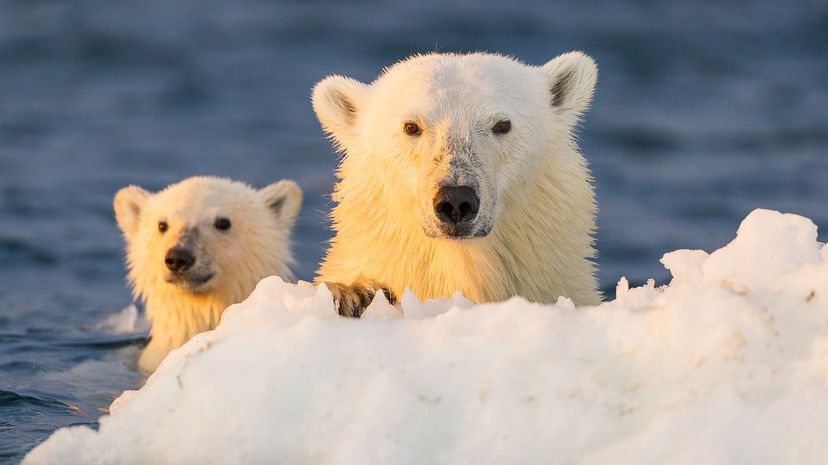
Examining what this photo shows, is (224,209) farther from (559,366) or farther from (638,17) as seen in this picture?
(638,17)

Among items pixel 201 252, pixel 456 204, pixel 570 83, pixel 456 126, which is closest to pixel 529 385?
pixel 456 204

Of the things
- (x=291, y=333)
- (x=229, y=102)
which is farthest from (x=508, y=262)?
(x=229, y=102)

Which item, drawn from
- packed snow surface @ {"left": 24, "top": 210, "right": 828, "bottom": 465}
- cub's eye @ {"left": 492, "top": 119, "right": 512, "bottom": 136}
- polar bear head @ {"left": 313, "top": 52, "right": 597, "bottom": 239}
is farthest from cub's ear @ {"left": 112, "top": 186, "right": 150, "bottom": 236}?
packed snow surface @ {"left": 24, "top": 210, "right": 828, "bottom": 465}

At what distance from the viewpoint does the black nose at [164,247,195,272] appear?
23.1ft

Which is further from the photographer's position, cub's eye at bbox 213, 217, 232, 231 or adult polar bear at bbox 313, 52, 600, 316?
cub's eye at bbox 213, 217, 232, 231

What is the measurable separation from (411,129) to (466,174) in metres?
0.39

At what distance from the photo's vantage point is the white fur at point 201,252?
7301mm

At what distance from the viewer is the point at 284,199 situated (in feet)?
25.9

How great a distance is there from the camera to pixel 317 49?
15469 millimetres

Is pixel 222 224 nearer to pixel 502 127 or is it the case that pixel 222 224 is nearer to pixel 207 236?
pixel 207 236

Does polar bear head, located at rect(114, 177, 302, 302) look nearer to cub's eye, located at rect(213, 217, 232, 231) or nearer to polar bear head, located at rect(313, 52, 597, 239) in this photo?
cub's eye, located at rect(213, 217, 232, 231)

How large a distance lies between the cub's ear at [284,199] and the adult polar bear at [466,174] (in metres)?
2.55

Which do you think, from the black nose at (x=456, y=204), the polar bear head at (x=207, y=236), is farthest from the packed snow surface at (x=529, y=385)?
the polar bear head at (x=207, y=236)

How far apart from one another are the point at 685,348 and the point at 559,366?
30cm
